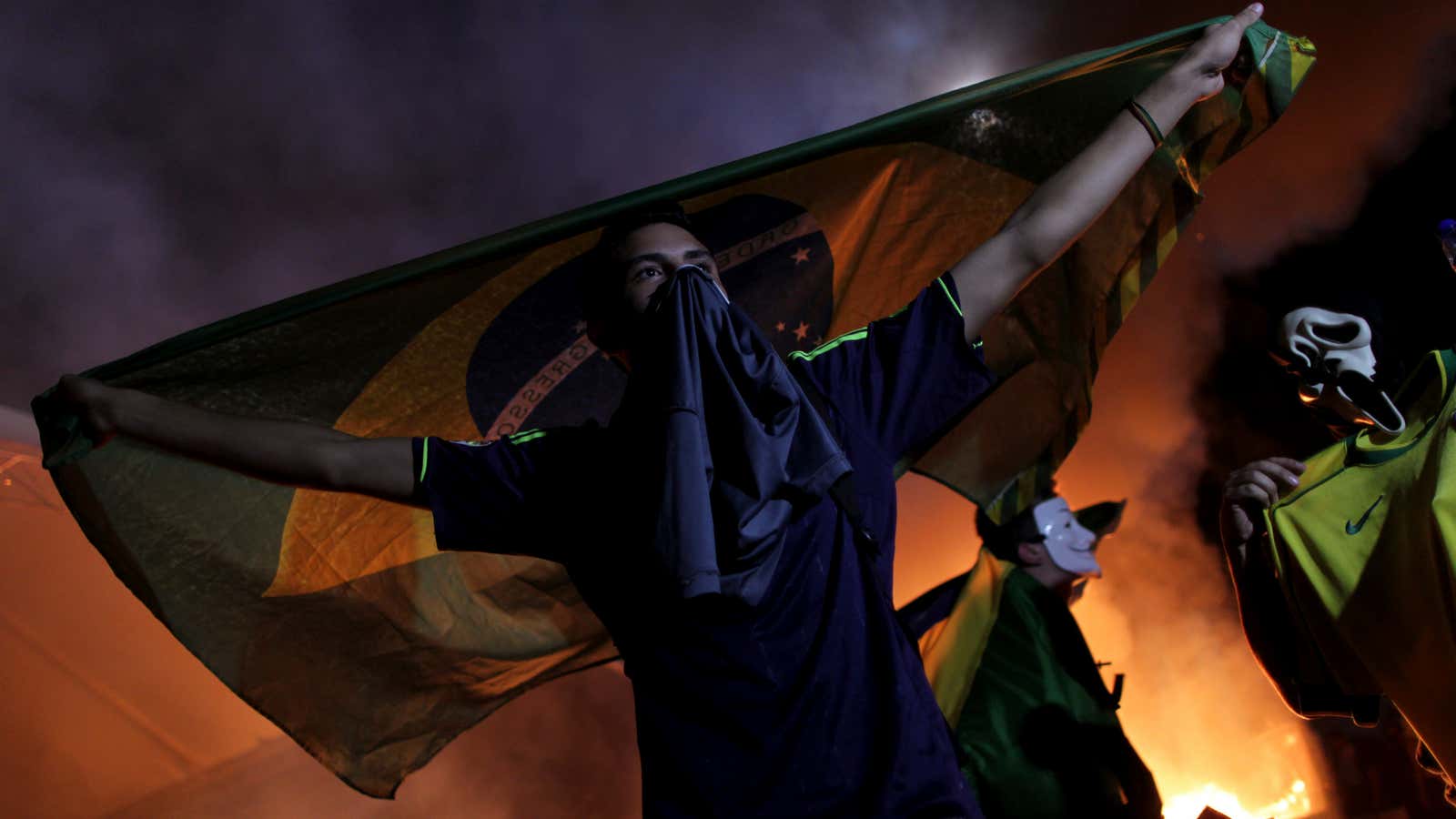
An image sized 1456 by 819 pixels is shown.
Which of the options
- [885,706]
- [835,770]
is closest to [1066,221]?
[885,706]

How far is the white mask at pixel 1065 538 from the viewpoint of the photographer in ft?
12.9

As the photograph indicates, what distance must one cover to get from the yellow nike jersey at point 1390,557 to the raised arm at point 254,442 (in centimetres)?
149

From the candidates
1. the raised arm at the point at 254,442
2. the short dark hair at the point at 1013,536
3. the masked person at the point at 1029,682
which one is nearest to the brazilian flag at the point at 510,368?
the raised arm at the point at 254,442

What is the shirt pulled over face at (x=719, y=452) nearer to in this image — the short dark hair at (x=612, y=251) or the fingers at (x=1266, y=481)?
the short dark hair at (x=612, y=251)

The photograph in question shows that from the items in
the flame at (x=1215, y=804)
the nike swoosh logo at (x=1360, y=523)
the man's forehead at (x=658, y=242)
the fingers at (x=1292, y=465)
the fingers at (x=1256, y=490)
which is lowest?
the flame at (x=1215, y=804)

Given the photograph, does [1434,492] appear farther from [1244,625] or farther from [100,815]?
[100,815]

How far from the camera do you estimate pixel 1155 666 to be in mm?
6566

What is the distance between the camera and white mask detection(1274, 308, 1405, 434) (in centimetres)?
173

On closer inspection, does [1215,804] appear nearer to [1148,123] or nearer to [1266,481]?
[1266,481]

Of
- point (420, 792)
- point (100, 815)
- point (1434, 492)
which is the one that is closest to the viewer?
point (1434, 492)

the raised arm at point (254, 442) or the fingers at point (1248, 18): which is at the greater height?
the fingers at point (1248, 18)

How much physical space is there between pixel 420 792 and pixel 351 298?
3.44 meters

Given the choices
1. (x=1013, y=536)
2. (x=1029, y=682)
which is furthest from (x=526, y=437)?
(x=1013, y=536)

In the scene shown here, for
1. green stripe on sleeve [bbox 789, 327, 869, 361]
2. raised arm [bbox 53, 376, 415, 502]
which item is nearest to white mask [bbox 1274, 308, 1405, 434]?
green stripe on sleeve [bbox 789, 327, 869, 361]
